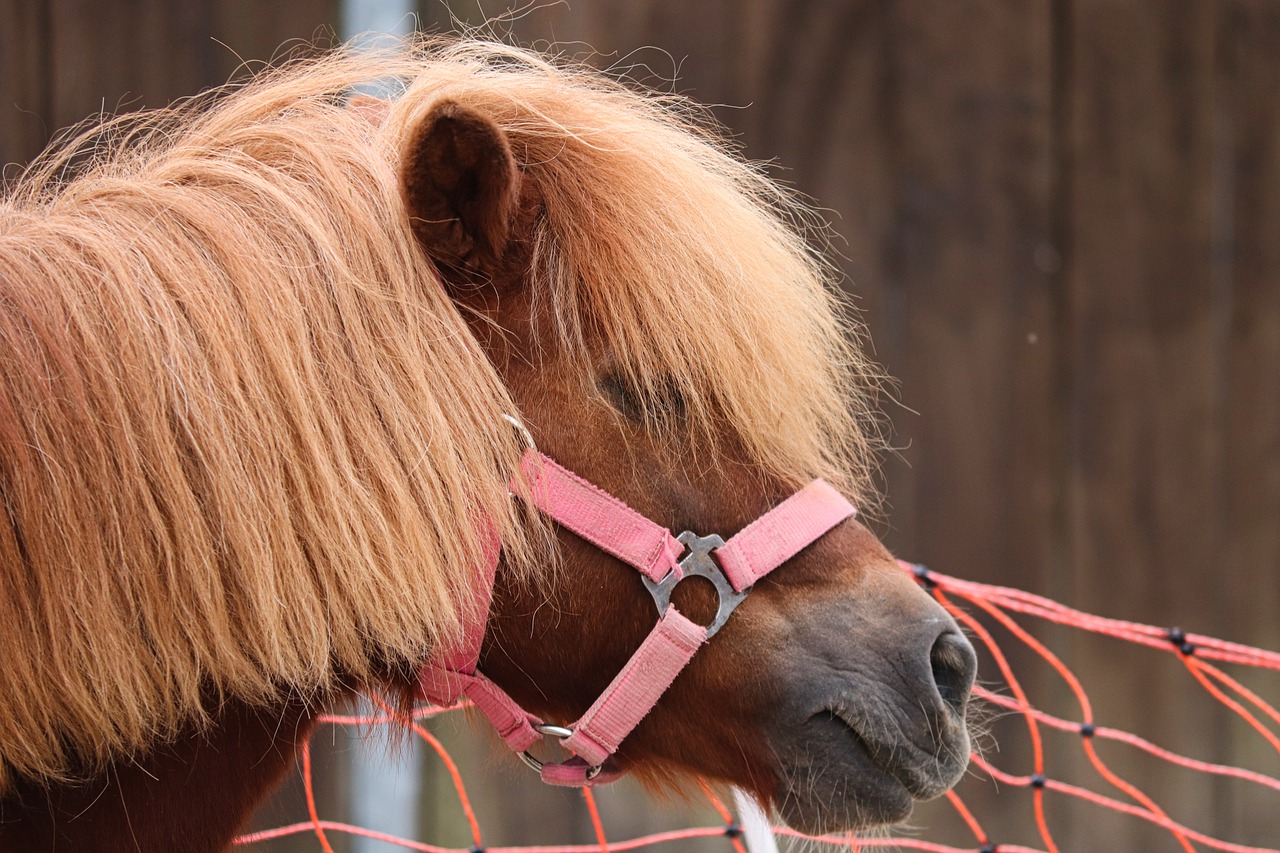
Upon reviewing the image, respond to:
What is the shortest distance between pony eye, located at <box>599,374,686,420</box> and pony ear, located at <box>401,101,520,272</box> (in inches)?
5.6

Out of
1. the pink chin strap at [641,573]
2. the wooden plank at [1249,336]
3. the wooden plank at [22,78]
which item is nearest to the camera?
the pink chin strap at [641,573]

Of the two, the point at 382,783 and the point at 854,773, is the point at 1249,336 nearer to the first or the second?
the point at 854,773

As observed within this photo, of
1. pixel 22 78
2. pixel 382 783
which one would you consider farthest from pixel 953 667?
pixel 22 78

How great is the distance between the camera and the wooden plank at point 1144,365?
1815mm

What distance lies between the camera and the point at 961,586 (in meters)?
1.21

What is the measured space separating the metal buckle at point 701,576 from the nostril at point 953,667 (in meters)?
0.18

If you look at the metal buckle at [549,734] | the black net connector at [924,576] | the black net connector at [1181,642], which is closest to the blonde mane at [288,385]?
the metal buckle at [549,734]

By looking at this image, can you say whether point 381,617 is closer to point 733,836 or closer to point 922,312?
point 733,836

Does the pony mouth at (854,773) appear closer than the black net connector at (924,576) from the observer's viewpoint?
Yes

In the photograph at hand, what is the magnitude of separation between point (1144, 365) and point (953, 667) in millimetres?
1268

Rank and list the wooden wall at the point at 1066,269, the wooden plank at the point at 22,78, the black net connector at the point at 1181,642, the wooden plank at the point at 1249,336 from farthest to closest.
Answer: the wooden plank at the point at 1249,336 < the wooden wall at the point at 1066,269 < the wooden plank at the point at 22,78 < the black net connector at the point at 1181,642

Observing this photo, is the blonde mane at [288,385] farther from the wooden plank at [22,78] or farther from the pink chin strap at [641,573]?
the wooden plank at [22,78]

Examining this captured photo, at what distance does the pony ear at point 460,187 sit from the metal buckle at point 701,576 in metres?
0.29

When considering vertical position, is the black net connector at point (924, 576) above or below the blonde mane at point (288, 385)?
below
